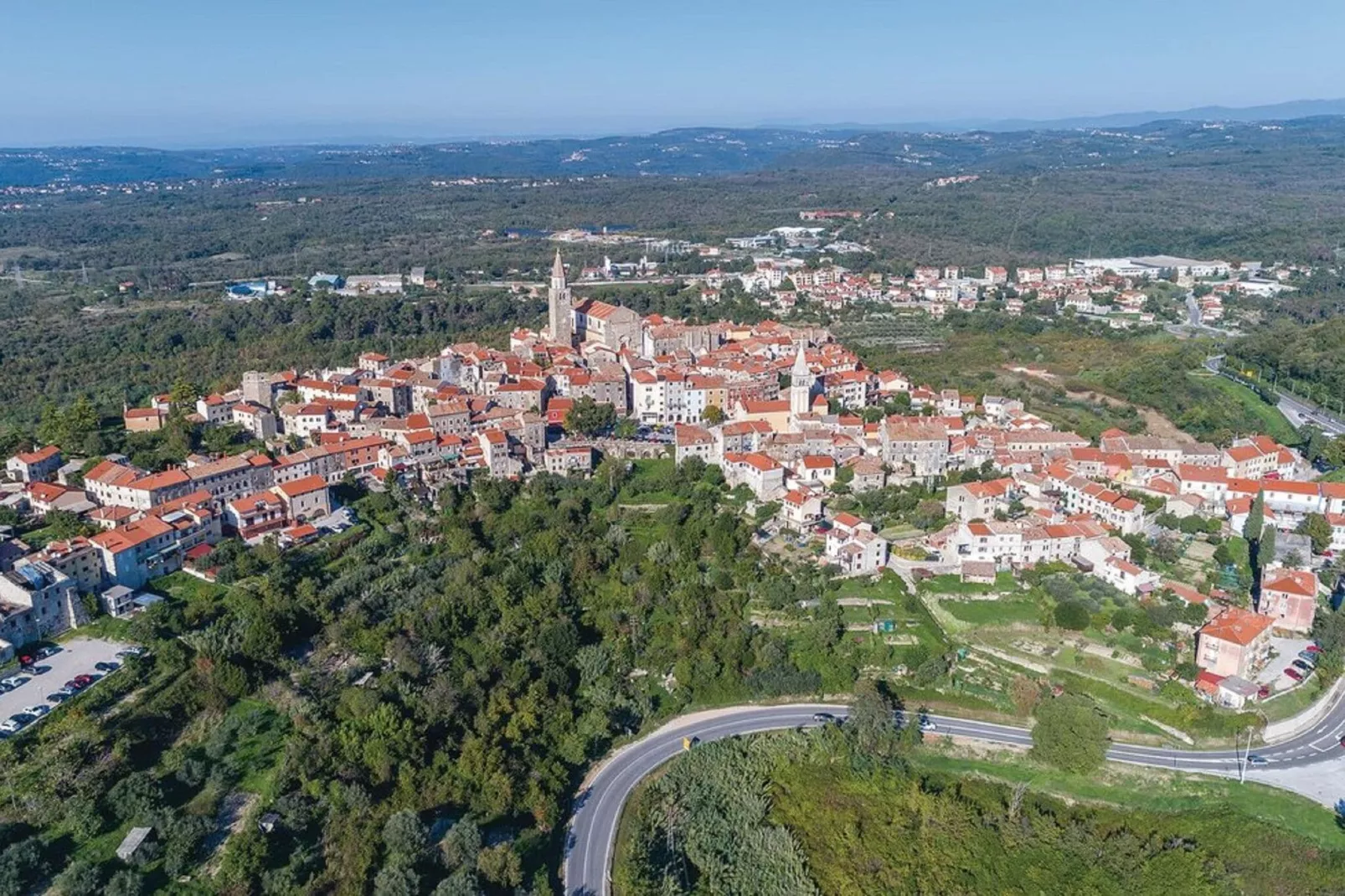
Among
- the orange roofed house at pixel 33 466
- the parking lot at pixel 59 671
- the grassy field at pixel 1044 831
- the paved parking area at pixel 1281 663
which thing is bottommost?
the grassy field at pixel 1044 831

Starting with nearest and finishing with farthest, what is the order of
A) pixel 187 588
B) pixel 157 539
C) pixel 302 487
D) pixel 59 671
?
pixel 59 671, pixel 187 588, pixel 157 539, pixel 302 487

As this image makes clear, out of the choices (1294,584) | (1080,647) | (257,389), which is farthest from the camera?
(257,389)

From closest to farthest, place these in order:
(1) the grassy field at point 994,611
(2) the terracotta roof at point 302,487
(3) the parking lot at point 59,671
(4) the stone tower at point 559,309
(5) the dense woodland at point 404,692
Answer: (5) the dense woodland at point 404,692
(3) the parking lot at point 59,671
(1) the grassy field at point 994,611
(2) the terracotta roof at point 302,487
(4) the stone tower at point 559,309

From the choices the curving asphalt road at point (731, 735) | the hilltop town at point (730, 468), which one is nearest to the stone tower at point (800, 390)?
the hilltop town at point (730, 468)

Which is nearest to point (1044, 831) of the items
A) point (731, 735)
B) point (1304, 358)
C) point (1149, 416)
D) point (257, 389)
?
point (731, 735)

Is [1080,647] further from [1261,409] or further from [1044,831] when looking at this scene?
[1261,409]

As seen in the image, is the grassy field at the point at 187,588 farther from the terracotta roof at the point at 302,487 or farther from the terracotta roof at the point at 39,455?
the terracotta roof at the point at 39,455

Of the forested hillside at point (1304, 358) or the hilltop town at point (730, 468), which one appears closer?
the hilltop town at point (730, 468)

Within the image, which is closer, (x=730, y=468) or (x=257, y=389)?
(x=730, y=468)
